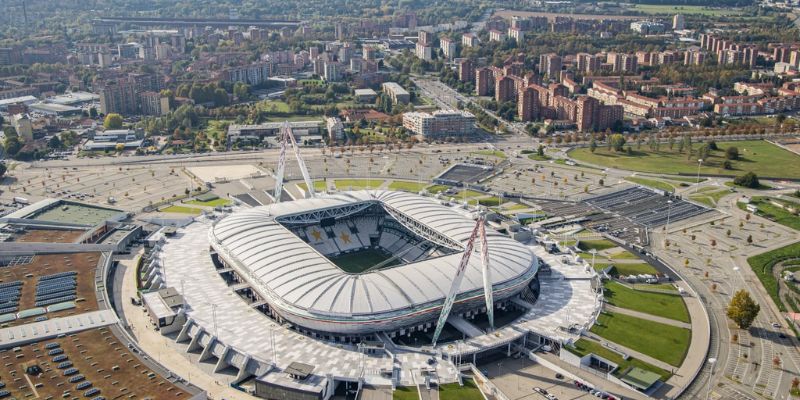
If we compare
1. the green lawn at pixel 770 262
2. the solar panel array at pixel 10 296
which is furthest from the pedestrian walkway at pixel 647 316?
the solar panel array at pixel 10 296

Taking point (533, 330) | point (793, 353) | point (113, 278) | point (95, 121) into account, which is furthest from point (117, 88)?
point (793, 353)

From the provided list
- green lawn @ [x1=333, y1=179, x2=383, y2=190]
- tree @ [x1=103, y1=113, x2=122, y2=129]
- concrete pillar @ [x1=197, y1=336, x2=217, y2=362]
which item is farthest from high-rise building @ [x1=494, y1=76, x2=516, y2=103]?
concrete pillar @ [x1=197, y1=336, x2=217, y2=362]

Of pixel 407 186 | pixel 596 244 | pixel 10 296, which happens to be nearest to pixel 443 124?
pixel 407 186

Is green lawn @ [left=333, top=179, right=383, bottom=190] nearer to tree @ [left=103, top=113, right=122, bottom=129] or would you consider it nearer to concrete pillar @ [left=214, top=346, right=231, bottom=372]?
concrete pillar @ [left=214, top=346, right=231, bottom=372]

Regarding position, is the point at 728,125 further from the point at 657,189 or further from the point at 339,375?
the point at 339,375

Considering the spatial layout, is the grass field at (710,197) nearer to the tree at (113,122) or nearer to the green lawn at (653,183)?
the green lawn at (653,183)

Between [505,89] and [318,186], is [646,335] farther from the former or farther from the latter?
[505,89]

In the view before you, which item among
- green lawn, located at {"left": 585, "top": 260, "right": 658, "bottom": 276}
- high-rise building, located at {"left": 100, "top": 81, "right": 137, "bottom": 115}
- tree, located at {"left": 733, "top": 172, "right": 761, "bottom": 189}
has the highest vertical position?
high-rise building, located at {"left": 100, "top": 81, "right": 137, "bottom": 115}

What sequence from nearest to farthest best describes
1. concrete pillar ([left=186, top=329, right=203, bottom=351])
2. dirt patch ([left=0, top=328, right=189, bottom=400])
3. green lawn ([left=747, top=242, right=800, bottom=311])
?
dirt patch ([left=0, top=328, right=189, bottom=400]), concrete pillar ([left=186, top=329, right=203, bottom=351]), green lawn ([left=747, top=242, right=800, bottom=311])
